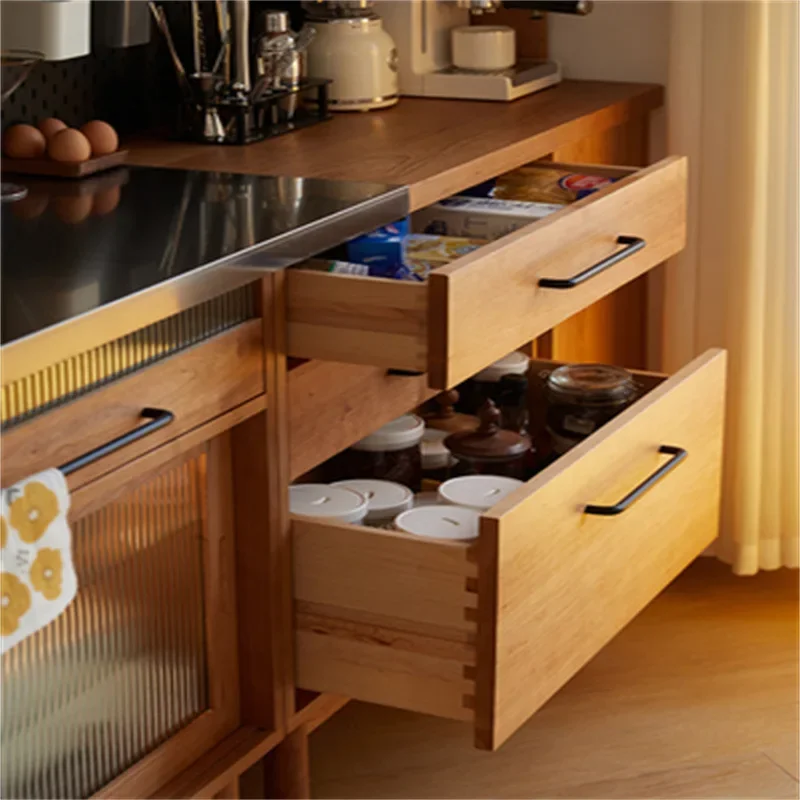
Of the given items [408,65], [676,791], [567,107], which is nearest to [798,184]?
[567,107]

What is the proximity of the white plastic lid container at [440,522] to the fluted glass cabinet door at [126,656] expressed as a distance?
0.73 ft

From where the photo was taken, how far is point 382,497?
6.17 ft

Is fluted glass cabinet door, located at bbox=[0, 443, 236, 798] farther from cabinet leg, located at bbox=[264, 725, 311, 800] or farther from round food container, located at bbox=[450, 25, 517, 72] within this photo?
round food container, located at bbox=[450, 25, 517, 72]

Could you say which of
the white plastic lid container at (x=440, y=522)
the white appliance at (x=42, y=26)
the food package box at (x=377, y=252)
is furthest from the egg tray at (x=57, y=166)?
the white plastic lid container at (x=440, y=522)

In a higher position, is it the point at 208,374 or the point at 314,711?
the point at 208,374

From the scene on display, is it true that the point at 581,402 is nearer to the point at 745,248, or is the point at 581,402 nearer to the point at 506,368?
the point at 506,368

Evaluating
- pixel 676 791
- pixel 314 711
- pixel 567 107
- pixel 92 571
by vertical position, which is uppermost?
pixel 567 107

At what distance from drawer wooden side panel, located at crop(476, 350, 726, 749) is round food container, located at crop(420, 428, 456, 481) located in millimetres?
279

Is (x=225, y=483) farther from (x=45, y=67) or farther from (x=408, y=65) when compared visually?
(x=408, y=65)

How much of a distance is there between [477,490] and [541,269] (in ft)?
0.91

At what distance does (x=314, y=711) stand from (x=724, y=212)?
113cm

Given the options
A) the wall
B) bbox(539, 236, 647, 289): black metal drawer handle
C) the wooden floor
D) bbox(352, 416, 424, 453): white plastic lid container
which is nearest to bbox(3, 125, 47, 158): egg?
bbox(352, 416, 424, 453): white plastic lid container

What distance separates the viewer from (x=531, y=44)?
104 inches

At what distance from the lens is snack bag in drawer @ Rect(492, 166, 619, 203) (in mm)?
2125
